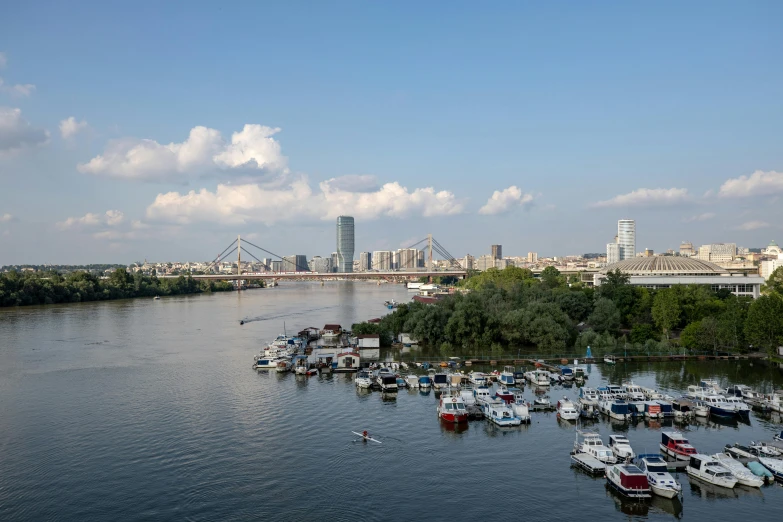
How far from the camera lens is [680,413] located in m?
12.8

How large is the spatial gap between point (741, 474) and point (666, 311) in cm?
1474

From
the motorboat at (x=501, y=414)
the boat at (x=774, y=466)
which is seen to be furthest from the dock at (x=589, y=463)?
the boat at (x=774, y=466)

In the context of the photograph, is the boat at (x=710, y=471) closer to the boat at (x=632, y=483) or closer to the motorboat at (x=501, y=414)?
the boat at (x=632, y=483)

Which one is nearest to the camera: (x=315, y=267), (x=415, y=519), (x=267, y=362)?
(x=415, y=519)

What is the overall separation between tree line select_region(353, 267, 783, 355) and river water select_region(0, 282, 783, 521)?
161cm

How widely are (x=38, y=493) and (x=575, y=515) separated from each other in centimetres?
787

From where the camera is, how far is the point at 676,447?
1014 centimetres

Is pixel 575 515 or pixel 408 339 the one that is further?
pixel 408 339

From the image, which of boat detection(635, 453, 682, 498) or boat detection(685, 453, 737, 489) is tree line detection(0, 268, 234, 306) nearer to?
boat detection(635, 453, 682, 498)

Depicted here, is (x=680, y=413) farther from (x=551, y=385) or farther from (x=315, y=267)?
(x=315, y=267)

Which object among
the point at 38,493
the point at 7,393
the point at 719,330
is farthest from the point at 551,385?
the point at 7,393

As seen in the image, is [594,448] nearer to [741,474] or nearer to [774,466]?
[741,474]

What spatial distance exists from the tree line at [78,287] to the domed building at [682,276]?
37549 millimetres

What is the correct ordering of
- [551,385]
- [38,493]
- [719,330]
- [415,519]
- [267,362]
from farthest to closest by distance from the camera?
[719,330] → [267,362] → [551,385] → [38,493] → [415,519]
